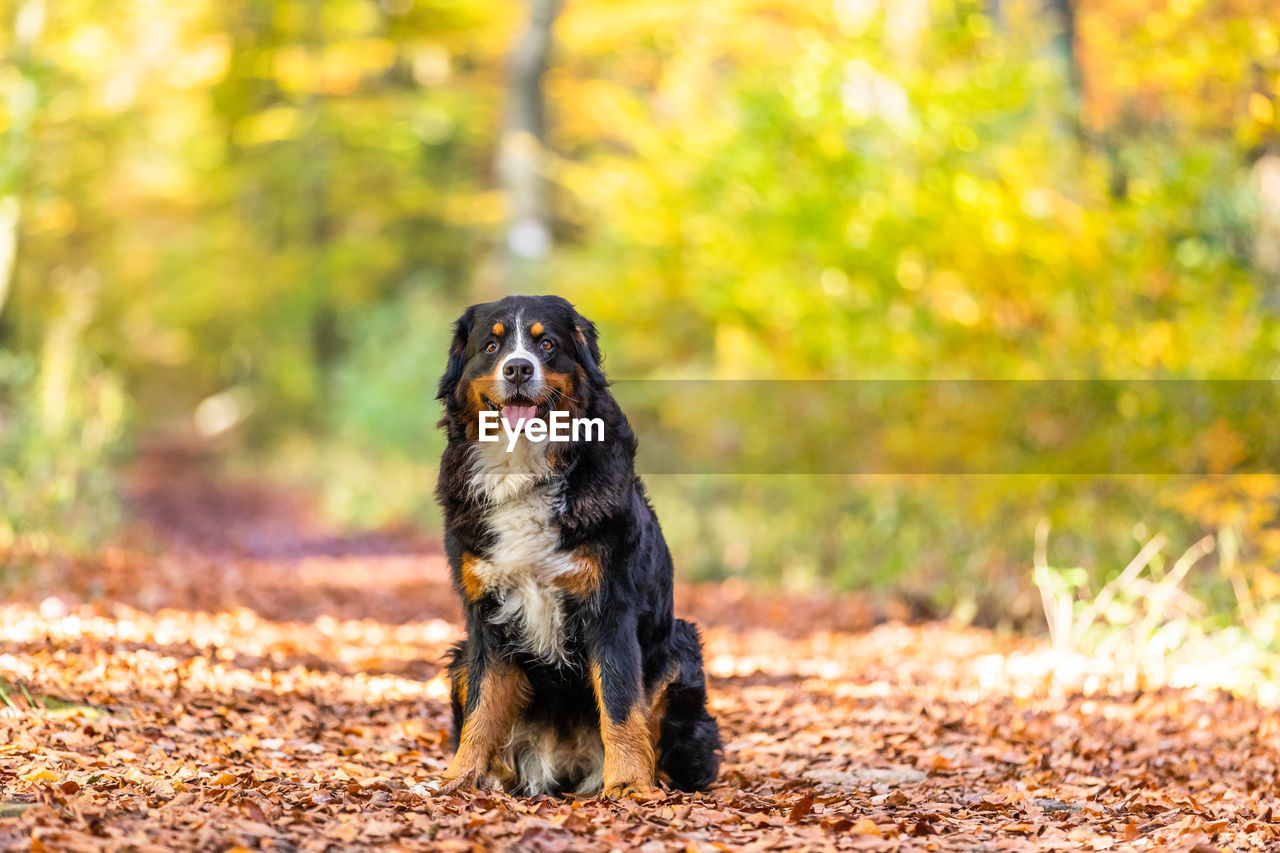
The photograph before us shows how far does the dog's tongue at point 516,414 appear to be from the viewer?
4355mm

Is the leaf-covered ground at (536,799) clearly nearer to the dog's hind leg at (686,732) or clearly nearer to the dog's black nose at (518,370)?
the dog's hind leg at (686,732)

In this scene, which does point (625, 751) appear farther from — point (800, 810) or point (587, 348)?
point (587, 348)

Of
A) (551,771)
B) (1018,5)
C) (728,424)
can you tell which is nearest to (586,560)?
(551,771)

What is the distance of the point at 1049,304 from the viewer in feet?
30.0

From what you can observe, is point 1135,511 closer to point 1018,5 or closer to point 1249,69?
point 1249,69

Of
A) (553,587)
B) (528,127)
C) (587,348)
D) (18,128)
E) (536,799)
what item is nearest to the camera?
(536,799)

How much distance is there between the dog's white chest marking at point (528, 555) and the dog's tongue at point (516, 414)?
8 cm

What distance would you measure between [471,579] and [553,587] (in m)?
0.31

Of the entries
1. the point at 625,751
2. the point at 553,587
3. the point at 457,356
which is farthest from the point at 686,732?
the point at 457,356

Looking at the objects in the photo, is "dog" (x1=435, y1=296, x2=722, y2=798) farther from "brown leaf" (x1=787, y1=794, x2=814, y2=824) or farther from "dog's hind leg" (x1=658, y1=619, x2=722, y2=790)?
"brown leaf" (x1=787, y1=794, x2=814, y2=824)

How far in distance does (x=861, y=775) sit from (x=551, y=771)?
1.33 metres

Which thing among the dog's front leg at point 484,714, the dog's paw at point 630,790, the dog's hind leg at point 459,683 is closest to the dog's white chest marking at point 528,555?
the dog's front leg at point 484,714

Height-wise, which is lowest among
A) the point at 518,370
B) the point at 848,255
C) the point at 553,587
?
the point at 553,587

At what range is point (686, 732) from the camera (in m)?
4.61
